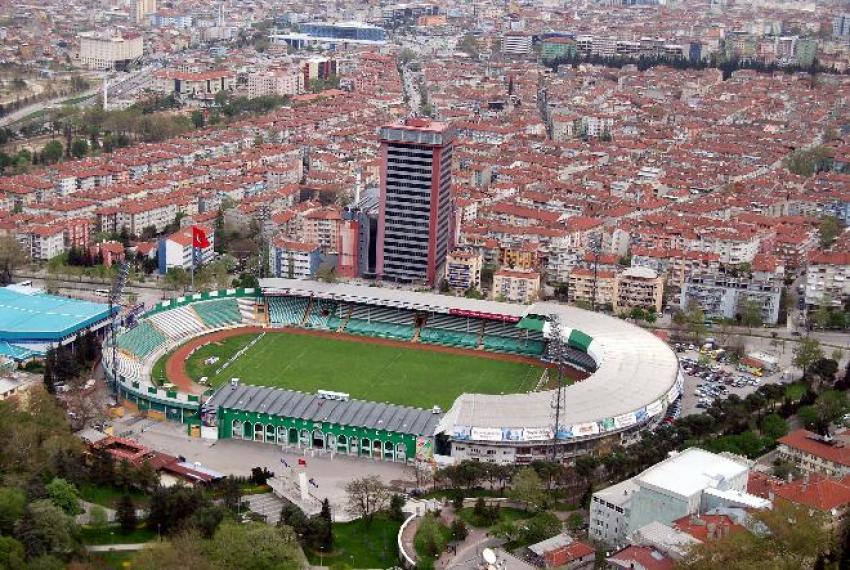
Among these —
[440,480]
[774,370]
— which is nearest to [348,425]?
[440,480]

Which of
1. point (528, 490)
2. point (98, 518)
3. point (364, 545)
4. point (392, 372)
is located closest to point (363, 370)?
point (392, 372)

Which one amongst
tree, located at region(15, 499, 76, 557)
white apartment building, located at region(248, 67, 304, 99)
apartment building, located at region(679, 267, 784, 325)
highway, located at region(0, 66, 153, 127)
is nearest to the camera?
tree, located at region(15, 499, 76, 557)

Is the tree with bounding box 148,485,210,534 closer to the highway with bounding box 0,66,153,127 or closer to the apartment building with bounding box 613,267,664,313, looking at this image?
the apartment building with bounding box 613,267,664,313

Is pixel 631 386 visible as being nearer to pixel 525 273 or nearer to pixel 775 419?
pixel 775 419

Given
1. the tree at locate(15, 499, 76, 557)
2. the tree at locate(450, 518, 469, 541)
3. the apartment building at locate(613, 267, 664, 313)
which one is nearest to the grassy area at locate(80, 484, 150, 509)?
the tree at locate(15, 499, 76, 557)

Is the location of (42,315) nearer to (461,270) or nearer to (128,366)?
(128,366)
